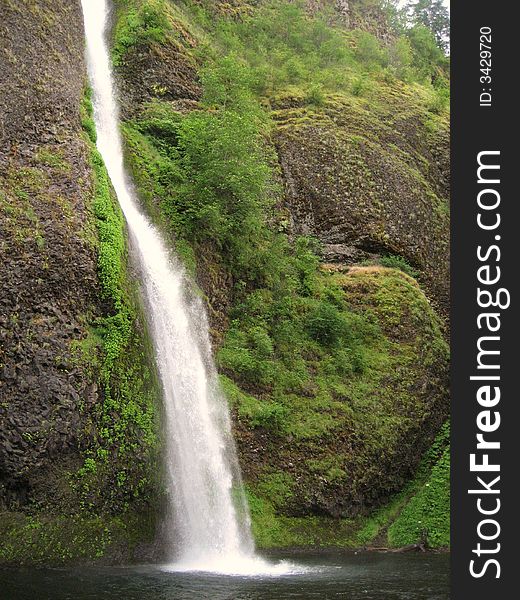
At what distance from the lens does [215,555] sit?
1305 centimetres

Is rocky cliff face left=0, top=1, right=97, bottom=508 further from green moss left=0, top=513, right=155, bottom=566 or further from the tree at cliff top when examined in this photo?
the tree at cliff top

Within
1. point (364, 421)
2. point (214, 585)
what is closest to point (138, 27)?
point (364, 421)

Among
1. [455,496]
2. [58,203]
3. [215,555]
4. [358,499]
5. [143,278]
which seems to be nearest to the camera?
[455,496]

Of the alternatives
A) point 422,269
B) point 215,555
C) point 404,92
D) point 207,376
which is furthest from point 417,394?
point 404,92

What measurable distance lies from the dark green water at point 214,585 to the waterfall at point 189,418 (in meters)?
1.37

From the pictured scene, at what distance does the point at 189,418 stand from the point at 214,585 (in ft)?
16.6

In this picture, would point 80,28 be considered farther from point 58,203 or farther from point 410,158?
point 410,158

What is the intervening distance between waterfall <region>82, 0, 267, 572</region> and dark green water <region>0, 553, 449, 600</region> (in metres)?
1.37

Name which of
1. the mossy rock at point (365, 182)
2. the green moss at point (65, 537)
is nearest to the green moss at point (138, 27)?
the mossy rock at point (365, 182)

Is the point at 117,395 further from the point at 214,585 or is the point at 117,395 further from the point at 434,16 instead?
the point at 434,16

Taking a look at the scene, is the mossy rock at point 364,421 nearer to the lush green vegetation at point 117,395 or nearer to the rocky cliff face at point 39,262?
the lush green vegetation at point 117,395

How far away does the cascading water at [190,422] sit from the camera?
12961 mm

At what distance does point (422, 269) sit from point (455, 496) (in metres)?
19.1

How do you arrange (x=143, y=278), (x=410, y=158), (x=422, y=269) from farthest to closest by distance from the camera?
1. (x=410, y=158)
2. (x=422, y=269)
3. (x=143, y=278)
